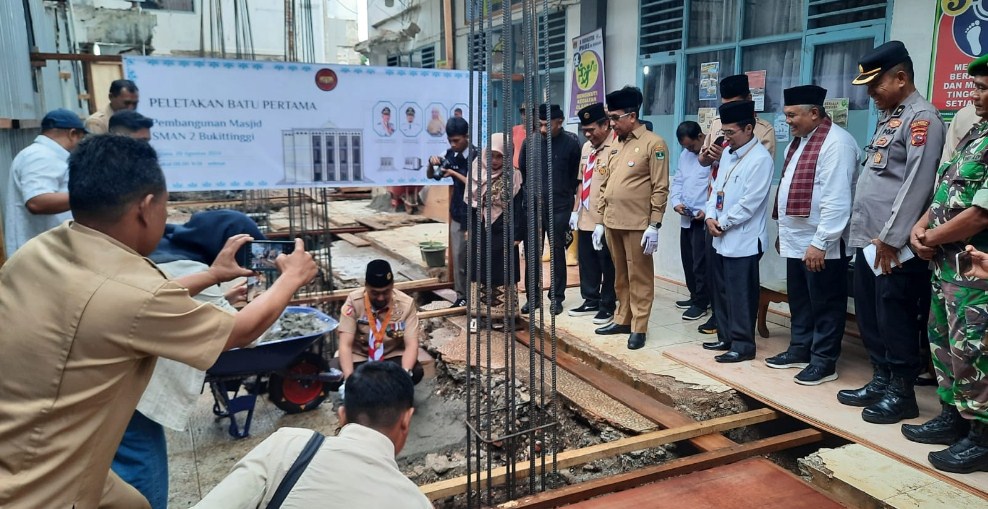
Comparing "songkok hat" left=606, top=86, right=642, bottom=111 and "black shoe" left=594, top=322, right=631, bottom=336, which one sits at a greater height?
"songkok hat" left=606, top=86, right=642, bottom=111

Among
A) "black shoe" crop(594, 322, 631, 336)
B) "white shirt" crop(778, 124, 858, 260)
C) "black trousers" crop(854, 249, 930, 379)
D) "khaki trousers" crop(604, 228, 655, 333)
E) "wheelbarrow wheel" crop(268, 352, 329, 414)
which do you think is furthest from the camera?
"black shoe" crop(594, 322, 631, 336)

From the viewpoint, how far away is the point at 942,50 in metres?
4.33

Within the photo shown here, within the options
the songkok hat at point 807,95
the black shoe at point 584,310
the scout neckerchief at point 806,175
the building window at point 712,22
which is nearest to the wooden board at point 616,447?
the scout neckerchief at point 806,175

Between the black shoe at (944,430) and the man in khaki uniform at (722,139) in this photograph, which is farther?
the man in khaki uniform at (722,139)

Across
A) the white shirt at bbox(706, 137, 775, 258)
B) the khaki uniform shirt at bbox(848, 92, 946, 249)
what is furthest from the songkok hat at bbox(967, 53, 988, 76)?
the white shirt at bbox(706, 137, 775, 258)

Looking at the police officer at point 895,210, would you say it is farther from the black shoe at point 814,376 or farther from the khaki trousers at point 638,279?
the khaki trousers at point 638,279

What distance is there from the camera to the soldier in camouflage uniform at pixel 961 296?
2.89 meters

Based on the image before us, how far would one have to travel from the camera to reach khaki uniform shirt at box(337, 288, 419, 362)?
429 cm

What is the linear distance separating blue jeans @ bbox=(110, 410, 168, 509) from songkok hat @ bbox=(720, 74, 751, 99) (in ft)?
13.7

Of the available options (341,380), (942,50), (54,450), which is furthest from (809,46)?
(54,450)

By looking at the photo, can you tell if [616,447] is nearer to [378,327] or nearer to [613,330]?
[378,327]

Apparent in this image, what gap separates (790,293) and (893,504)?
1843 mm

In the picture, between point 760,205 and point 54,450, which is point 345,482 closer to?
point 54,450

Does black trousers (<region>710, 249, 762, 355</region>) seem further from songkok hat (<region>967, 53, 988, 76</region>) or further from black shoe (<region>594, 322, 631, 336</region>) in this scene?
songkok hat (<region>967, 53, 988, 76</region>)
